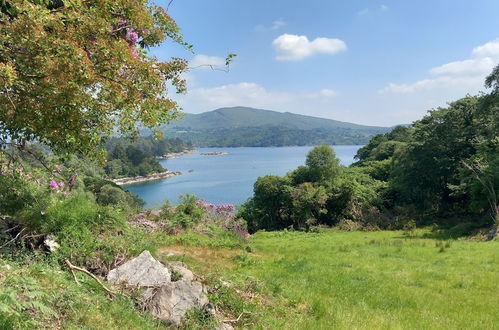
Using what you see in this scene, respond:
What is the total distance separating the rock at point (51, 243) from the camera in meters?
6.71

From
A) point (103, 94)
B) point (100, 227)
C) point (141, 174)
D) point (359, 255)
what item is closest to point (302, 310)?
point (100, 227)

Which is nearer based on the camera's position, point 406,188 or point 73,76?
point 73,76

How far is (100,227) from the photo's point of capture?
27.1ft

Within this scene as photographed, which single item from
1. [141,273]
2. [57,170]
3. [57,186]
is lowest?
[141,273]

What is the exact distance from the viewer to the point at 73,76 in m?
4.82

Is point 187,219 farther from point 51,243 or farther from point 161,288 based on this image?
point 161,288

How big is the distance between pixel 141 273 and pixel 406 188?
35568 millimetres

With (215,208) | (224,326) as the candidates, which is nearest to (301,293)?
(224,326)

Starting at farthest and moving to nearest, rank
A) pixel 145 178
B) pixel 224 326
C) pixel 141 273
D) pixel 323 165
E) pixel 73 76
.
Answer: pixel 145 178 → pixel 323 165 → pixel 141 273 → pixel 224 326 → pixel 73 76

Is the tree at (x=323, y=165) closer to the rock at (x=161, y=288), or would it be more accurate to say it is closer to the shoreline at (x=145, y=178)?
the rock at (x=161, y=288)

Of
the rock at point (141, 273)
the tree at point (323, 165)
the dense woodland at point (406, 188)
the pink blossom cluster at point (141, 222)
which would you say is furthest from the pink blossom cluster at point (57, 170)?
the tree at point (323, 165)

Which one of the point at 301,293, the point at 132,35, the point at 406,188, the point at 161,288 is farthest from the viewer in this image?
the point at 406,188

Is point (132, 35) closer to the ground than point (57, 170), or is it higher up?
→ higher up

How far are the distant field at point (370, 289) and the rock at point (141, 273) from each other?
1.42m
